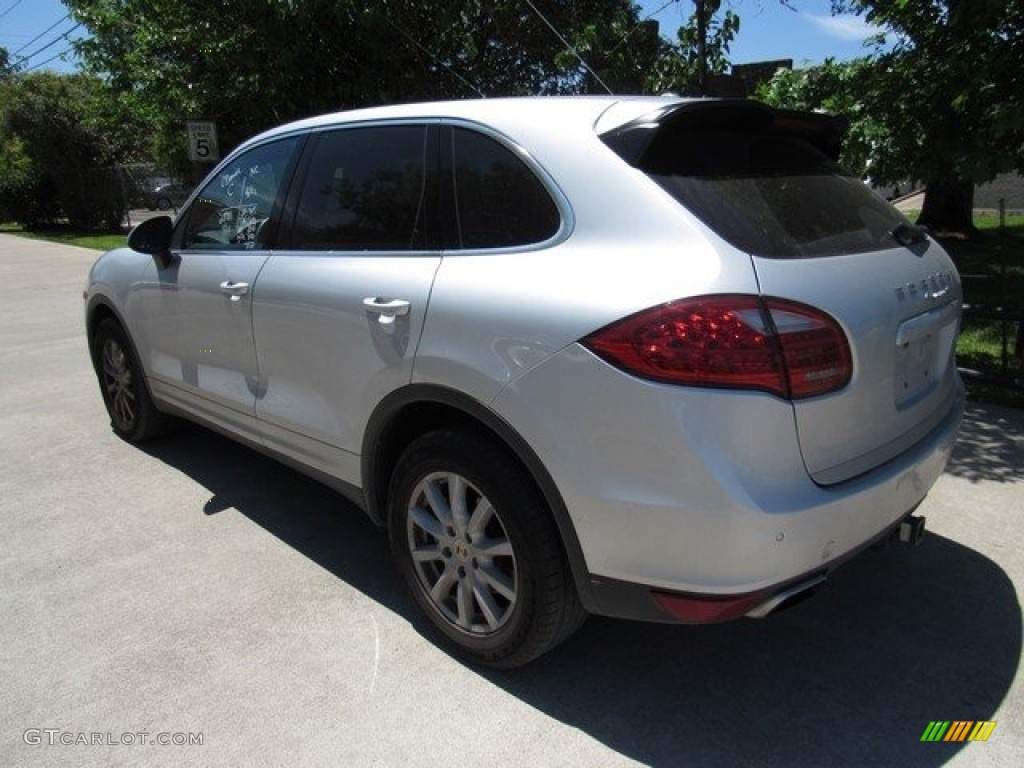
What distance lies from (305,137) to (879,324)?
2404mm

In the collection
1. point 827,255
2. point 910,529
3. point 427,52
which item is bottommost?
point 910,529

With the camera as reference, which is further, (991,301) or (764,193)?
(991,301)

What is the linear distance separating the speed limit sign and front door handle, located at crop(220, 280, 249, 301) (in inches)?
297

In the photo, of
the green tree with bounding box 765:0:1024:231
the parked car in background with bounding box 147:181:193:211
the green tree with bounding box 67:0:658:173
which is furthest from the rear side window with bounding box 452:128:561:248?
the parked car in background with bounding box 147:181:193:211

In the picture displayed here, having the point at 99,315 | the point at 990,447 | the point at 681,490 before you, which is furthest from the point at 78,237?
the point at 681,490

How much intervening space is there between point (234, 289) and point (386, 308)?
113 cm

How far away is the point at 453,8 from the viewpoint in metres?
7.59

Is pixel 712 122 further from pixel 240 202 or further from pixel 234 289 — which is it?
pixel 240 202

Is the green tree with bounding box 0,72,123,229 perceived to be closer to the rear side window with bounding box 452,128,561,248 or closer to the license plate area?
the rear side window with bounding box 452,128,561,248

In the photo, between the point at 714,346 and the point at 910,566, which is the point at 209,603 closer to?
the point at 714,346

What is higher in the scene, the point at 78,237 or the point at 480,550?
the point at 78,237

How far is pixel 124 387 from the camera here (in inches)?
193

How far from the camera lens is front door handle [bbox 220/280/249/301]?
346cm

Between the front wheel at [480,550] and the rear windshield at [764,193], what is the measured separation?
926 millimetres
